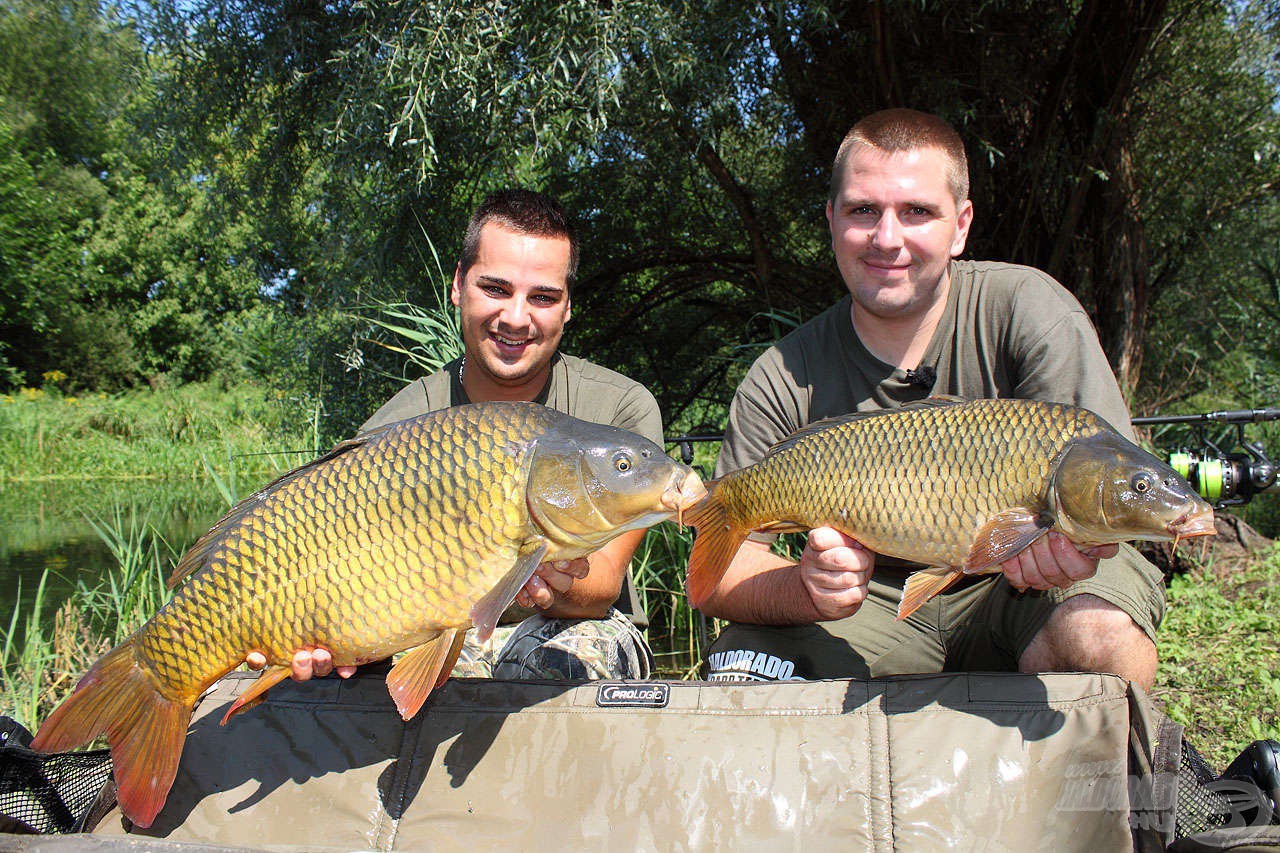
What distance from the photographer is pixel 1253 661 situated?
268 centimetres

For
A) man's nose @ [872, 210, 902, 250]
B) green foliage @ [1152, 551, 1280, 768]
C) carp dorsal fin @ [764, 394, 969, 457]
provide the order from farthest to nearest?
green foliage @ [1152, 551, 1280, 768] < man's nose @ [872, 210, 902, 250] < carp dorsal fin @ [764, 394, 969, 457]

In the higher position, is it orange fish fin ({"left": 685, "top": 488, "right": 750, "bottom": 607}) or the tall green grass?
orange fish fin ({"left": 685, "top": 488, "right": 750, "bottom": 607})

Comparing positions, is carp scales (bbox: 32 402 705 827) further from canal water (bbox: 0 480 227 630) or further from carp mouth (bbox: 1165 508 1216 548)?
canal water (bbox: 0 480 227 630)

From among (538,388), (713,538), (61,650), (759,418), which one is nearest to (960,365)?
(759,418)

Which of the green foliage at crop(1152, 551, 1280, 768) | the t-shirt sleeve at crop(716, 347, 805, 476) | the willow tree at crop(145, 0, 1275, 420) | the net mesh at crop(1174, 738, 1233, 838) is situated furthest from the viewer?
the willow tree at crop(145, 0, 1275, 420)

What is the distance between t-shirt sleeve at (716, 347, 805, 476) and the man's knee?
62 cm

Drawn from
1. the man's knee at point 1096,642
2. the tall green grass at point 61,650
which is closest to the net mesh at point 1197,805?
the man's knee at point 1096,642

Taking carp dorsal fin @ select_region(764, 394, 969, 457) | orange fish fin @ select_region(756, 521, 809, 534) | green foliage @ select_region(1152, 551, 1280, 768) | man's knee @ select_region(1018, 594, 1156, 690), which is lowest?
green foliage @ select_region(1152, 551, 1280, 768)

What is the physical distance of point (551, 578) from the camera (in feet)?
5.10

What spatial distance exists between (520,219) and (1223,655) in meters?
2.40

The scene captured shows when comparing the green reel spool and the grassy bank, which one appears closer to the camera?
the green reel spool

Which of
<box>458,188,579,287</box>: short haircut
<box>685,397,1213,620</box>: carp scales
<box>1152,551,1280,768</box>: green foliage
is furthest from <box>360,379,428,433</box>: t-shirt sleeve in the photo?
<box>1152,551,1280,768</box>: green foliage

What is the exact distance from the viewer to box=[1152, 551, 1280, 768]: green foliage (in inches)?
89.2

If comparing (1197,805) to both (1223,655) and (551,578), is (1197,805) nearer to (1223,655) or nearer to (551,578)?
(551,578)
